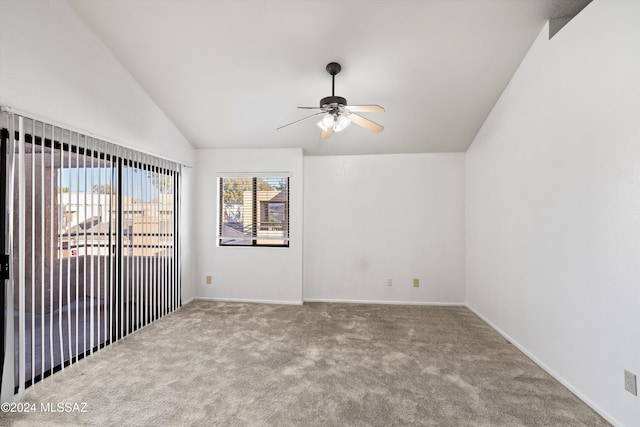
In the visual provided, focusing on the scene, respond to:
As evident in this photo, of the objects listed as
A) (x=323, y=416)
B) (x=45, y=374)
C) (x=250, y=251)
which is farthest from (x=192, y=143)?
(x=323, y=416)

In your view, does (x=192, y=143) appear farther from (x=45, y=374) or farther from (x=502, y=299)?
(x=502, y=299)

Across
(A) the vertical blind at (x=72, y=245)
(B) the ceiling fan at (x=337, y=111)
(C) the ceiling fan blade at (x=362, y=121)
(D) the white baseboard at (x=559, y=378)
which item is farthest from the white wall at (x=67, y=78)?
(D) the white baseboard at (x=559, y=378)

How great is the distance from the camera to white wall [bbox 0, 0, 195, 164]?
2.12 meters

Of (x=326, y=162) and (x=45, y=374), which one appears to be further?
(x=326, y=162)

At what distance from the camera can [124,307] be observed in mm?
3219

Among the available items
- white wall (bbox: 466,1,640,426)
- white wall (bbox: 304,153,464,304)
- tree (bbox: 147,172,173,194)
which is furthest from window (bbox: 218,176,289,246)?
white wall (bbox: 466,1,640,426)

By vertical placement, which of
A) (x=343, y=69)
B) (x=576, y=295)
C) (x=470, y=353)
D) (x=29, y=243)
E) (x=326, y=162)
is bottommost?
(x=470, y=353)

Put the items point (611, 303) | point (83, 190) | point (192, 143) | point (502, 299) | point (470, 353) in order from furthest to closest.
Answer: point (192, 143)
point (502, 299)
point (470, 353)
point (83, 190)
point (611, 303)

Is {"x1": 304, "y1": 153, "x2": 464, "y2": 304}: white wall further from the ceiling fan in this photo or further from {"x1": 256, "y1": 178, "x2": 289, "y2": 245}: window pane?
the ceiling fan

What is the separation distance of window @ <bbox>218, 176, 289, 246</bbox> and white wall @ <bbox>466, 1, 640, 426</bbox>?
2.88 metres

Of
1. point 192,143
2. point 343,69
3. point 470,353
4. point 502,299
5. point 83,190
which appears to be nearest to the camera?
point 83,190

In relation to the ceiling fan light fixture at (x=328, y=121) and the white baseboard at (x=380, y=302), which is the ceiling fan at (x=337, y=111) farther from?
the white baseboard at (x=380, y=302)

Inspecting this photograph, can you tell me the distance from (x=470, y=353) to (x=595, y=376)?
954 millimetres

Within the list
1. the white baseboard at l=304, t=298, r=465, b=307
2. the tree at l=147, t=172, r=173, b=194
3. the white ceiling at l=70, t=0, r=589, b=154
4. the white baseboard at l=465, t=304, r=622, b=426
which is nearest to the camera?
the white baseboard at l=465, t=304, r=622, b=426
